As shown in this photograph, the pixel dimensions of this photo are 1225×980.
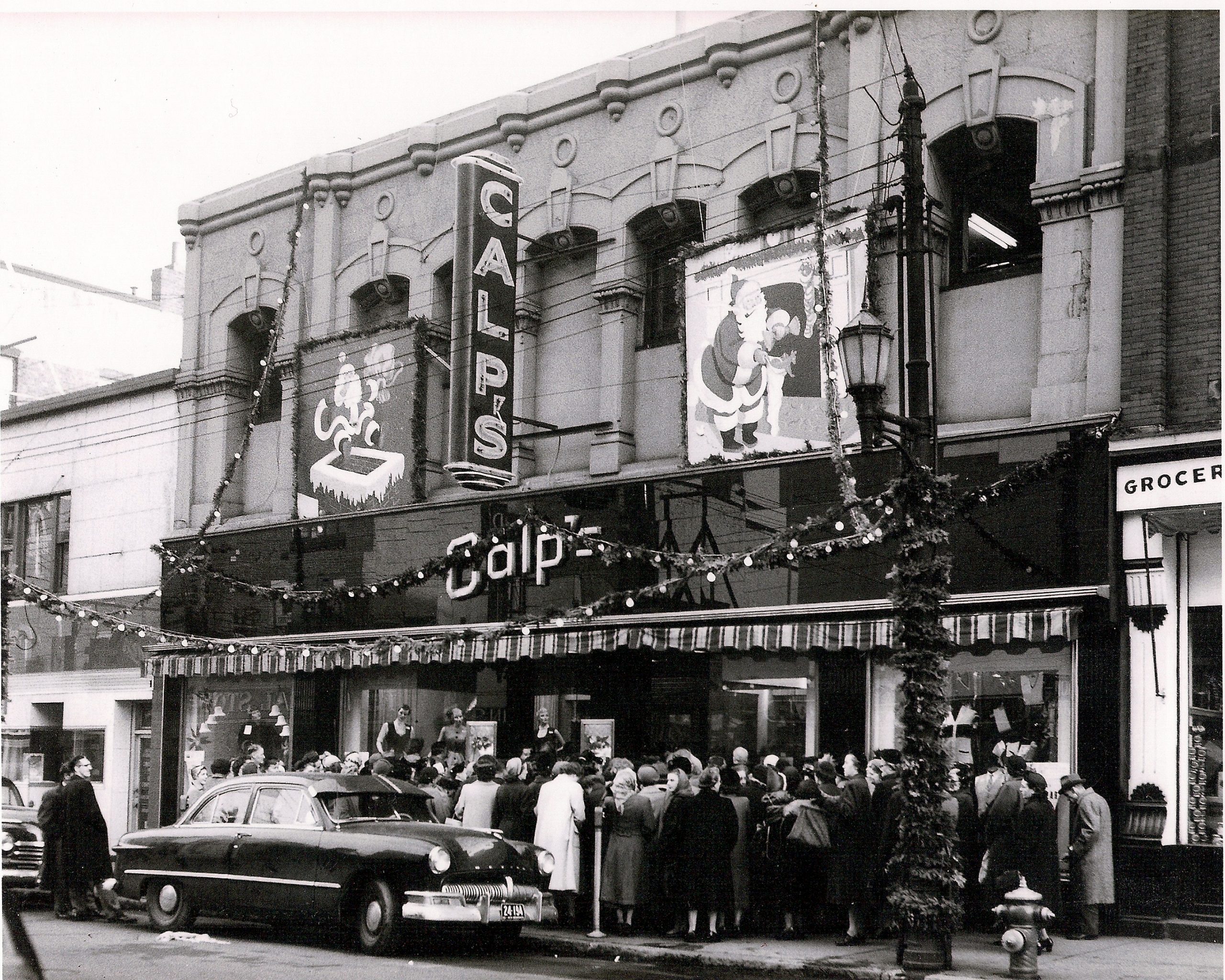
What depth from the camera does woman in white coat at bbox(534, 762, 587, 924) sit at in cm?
1460

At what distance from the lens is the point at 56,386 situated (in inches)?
1075

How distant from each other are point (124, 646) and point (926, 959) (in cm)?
1810

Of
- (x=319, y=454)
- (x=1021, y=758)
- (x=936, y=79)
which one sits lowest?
(x=1021, y=758)

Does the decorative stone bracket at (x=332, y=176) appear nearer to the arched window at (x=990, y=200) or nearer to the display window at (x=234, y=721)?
the display window at (x=234, y=721)

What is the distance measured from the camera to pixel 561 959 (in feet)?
43.5

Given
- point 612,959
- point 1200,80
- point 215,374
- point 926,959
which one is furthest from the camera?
point 215,374

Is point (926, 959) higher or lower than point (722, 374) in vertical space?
lower

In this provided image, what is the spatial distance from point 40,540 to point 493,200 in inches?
502

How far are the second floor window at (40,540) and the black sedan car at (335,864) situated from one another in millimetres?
12891

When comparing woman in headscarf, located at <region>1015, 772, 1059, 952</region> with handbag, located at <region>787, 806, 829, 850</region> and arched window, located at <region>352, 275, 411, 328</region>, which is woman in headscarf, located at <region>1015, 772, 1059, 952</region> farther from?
arched window, located at <region>352, 275, 411, 328</region>

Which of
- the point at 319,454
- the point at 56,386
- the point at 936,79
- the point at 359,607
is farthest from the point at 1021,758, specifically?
the point at 56,386

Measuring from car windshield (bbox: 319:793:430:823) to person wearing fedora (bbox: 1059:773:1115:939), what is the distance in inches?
251

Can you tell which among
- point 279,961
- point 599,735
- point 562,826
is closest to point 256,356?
point 599,735

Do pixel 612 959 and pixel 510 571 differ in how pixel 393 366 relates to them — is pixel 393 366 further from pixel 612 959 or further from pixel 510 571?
pixel 612 959
